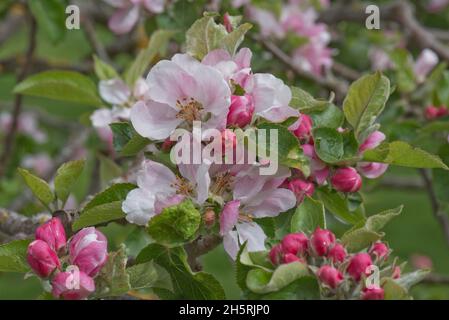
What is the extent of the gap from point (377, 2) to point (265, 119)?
206 cm

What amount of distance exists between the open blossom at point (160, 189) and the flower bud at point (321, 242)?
0.49 ft

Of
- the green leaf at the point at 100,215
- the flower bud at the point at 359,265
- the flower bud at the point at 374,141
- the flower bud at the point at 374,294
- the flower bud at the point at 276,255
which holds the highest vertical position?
the flower bud at the point at 374,141

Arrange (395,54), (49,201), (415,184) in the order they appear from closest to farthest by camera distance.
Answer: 1. (49,201)
2. (395,54)
3. (415,184)

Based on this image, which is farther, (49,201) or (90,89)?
(90,89)

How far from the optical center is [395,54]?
81.7 inches

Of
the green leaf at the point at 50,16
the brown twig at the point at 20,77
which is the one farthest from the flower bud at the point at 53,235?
the brown twig at the point at 20,77

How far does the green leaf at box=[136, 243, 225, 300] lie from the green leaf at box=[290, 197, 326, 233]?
0.13 meters

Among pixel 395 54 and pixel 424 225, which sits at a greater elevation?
pixel 424 225

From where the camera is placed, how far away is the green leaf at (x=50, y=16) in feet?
7.34

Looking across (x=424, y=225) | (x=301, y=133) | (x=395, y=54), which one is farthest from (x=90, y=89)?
(x=424, y=225)

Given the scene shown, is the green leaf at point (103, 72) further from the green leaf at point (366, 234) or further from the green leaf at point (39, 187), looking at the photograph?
the green leaf at point (366, 234)
